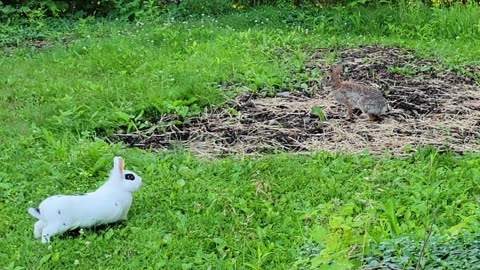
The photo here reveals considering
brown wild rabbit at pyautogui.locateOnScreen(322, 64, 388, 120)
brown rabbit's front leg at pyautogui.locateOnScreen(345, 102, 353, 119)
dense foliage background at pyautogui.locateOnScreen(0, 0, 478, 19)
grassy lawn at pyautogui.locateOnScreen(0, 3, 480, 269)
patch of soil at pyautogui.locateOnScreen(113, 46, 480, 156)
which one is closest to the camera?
grassy lawn at pyautogui.locateOnScreen(0, 3, 480, 269)

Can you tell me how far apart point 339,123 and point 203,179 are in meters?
1.29

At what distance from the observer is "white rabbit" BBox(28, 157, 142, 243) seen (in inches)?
138

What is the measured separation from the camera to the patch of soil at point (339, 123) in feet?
15.4

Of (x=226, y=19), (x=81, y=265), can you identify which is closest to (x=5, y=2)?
(x=226, y=19)

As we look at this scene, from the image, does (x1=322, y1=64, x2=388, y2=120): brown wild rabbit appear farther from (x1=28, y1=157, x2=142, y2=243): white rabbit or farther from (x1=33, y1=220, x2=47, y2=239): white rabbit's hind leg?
(x1=33, y1=220, x2=47, y2=239): white rabbit's hind leg

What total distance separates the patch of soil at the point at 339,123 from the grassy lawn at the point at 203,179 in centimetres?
18

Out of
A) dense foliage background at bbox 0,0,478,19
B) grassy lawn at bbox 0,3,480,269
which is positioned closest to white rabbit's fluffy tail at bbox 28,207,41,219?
grassy lawn at bbox 0,3,480,269

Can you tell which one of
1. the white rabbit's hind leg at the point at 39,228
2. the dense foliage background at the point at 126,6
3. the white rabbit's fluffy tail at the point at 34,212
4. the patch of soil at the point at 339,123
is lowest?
the dense foliage background at the point at 126,6

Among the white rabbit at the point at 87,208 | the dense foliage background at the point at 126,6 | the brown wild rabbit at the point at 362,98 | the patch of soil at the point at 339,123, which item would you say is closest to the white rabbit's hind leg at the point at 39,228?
the white rabbit at the point at 87,208

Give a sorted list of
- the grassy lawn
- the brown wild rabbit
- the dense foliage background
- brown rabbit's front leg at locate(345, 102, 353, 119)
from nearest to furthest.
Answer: the grassy lawn, the brown wild rabbit, brown rabbit's front leg at locate(345, 102, 353, 119), the dense foliage background

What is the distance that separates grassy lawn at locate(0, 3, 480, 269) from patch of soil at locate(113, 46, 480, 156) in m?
0.18

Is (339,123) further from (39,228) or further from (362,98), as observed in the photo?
(39,228)

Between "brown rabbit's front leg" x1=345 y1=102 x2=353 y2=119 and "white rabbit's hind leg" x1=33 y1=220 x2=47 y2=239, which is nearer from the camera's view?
"white rabbit's hind leg" x1=33 y1=220 x2=47 y2=239

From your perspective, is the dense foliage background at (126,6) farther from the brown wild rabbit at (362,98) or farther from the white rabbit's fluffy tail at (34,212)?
the white rabbit's fluffy tail at (34,212)
